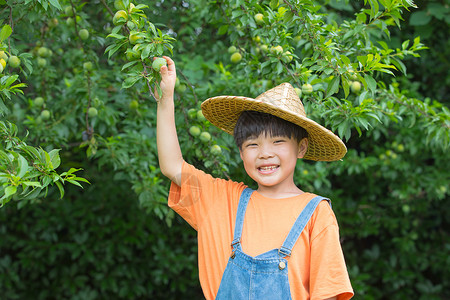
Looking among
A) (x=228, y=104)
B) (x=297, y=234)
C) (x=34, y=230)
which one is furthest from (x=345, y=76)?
(x=34, y=230)

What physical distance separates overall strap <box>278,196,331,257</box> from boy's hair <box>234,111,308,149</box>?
24 cm

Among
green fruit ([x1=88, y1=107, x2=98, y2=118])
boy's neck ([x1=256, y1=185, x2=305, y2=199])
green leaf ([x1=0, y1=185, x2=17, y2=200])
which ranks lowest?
green leaf ([x1=0, y1=185, x2=17, y2=200])

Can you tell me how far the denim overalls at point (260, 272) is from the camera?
1373 millimetres

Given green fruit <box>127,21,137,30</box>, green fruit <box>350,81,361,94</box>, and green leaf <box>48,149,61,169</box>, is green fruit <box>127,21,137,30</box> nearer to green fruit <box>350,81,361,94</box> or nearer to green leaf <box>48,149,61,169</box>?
green leaf <box>48,149,61,169</box>

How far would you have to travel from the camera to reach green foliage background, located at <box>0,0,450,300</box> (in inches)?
76.8

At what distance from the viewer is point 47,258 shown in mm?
3785

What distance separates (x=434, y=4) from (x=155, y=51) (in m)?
2.68

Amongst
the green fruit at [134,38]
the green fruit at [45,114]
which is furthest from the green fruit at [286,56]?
the green fruit at [45,114]

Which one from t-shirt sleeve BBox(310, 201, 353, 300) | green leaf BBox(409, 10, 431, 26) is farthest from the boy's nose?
green leaf BBox(409, 10, 431, 26)

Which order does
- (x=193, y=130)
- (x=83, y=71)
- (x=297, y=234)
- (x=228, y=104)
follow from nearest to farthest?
(x=297, y=234), (x=228, y=104), (x=193, y=130), (x=83, y=71)

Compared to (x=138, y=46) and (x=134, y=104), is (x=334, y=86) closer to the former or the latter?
(x=138, y=46)

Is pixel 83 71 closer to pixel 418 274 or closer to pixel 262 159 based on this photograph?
pixel 262 159

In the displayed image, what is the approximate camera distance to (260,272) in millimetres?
1392

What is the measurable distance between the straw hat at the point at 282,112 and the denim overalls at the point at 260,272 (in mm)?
253
